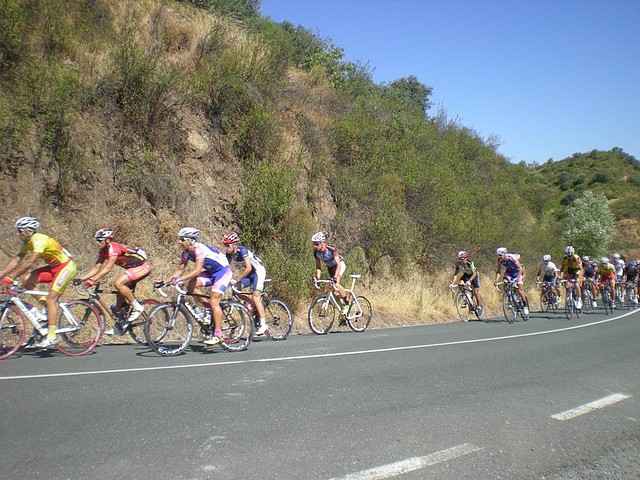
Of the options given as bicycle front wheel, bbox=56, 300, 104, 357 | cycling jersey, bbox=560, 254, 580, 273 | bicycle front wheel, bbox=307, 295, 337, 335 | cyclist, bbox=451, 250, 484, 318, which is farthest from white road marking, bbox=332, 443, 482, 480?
cycling jersey, bbox=560, 254, 580, 273

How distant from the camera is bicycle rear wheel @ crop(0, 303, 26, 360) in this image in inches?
305

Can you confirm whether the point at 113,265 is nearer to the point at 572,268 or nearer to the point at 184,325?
the point at 184,325

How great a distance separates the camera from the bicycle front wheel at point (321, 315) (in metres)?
11.9

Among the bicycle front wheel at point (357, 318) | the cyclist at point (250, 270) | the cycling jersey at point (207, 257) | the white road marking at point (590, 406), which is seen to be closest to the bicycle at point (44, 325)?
the cycling jersey at point (207, 257)

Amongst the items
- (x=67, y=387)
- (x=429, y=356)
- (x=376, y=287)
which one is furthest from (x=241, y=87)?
(x=67, y=387)

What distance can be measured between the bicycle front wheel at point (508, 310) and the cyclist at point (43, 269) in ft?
39.6

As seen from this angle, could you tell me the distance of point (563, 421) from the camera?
535cm

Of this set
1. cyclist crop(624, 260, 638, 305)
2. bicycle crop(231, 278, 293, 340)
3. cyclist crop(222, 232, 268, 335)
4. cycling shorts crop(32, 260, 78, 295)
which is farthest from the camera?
cyclist crop(624, 260, 638, 305)

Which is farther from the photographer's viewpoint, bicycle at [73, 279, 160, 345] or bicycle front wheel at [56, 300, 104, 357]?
bicycle at [73, 279, 160, 345]

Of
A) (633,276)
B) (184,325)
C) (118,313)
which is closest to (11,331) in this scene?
(118,313)

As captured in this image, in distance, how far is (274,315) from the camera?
1138cm

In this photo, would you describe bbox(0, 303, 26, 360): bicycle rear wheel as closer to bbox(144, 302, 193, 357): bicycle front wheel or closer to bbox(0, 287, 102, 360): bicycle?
bbox(0, 287, 102, 360): bicycle

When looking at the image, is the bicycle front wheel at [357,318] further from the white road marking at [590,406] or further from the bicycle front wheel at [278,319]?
the white road marking at [590,406]

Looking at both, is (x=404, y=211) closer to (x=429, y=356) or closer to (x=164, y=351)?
(x=429, y=356)
